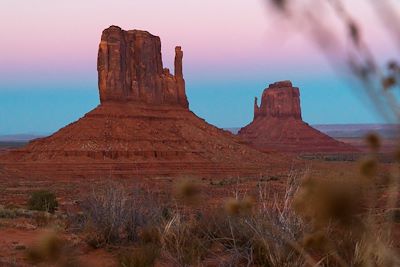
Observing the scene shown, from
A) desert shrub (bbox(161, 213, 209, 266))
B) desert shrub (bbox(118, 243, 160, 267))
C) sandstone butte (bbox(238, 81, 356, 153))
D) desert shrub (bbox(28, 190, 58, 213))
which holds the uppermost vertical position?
sandstone butte (bbox(238, 81, 356, 153))

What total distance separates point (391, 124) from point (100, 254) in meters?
7.95

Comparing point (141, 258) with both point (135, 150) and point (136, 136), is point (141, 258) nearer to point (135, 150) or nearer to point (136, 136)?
point (135, 150)

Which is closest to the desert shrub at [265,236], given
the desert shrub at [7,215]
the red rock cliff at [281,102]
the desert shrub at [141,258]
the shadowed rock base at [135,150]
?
the desert shrub at [141,258]

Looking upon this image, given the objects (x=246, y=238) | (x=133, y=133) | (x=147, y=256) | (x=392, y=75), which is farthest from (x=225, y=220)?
(x=133, y=133)

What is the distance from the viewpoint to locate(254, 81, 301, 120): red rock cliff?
4316 inches

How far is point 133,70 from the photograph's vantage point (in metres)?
65.8

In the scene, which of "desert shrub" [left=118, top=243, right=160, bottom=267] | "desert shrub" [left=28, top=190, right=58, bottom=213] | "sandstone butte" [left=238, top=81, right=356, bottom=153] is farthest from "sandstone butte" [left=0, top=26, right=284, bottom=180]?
"desert shrub" [left=118, top=243, right=160, bottom=267]

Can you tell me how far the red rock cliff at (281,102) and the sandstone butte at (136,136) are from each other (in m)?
41.5

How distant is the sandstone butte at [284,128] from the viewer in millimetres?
97688

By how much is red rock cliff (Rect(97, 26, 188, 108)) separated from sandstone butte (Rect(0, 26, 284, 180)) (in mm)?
99

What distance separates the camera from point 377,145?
1.76 meters

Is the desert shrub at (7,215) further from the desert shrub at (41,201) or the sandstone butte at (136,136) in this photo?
the sandstone butte at (136,136)

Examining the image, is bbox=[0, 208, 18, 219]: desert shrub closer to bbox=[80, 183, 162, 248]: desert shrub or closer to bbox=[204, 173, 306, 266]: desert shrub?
bbox=[80, 183, 162, 248]: desert shrub

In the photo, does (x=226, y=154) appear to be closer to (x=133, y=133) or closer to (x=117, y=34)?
(x=133, y=133)
